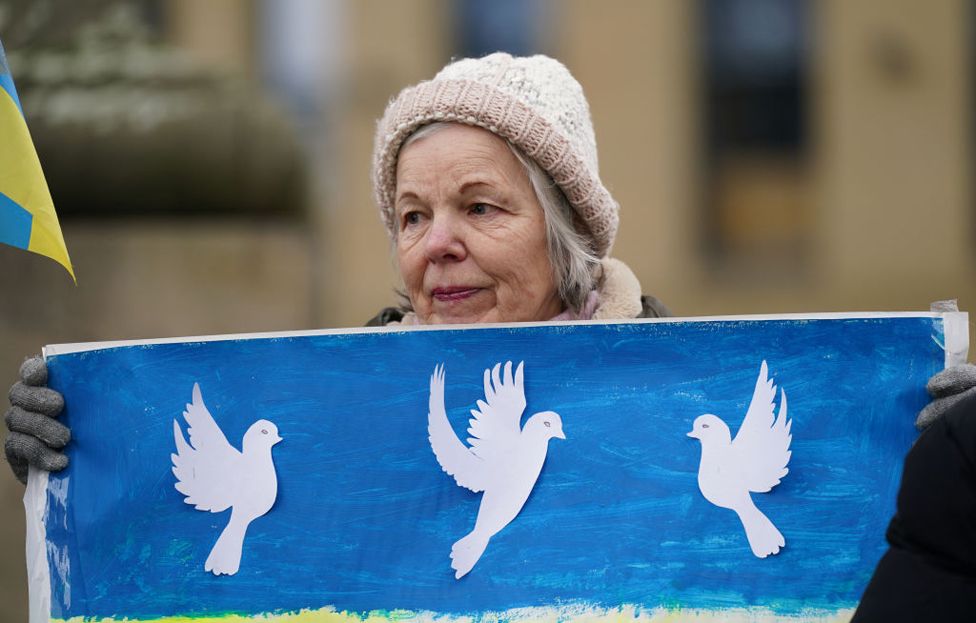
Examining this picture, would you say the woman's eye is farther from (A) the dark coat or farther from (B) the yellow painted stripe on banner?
(A) the dark coat

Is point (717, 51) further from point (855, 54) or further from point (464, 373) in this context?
point (464, 373)

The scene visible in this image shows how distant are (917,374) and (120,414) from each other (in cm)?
142

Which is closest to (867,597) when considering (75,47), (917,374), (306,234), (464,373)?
(917,374)

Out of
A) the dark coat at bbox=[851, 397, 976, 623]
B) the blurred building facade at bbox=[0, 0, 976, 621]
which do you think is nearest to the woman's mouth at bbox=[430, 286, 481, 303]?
the dark coat at bbox=[851, 397, 976, 623]

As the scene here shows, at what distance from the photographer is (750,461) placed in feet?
7.80

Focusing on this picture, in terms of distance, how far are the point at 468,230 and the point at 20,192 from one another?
81 centimetres

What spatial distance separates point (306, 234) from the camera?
4586mm

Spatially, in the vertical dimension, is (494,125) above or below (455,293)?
above

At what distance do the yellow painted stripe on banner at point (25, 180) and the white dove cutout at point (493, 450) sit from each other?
0.72m

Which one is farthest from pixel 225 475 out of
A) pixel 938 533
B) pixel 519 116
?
pixel 938 533

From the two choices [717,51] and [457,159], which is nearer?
[457,159]

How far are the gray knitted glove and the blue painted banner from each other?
2.6 inches

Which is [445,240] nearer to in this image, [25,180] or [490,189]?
[490,189]

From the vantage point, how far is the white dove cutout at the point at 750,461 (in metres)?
2.35
